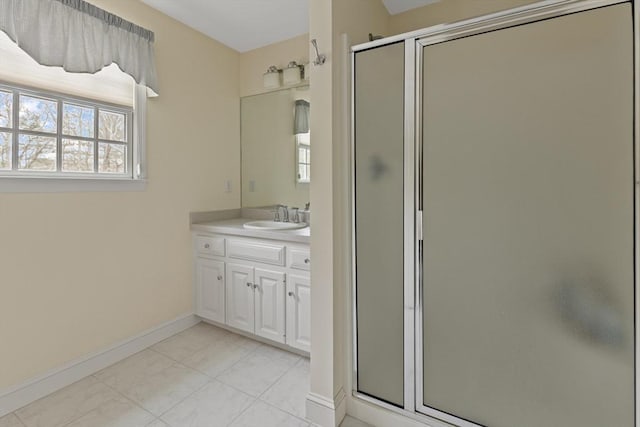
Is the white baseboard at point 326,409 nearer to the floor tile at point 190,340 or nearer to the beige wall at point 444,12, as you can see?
the floor tile at point 190,340

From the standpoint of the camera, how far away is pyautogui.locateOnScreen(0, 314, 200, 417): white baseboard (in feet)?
5.36

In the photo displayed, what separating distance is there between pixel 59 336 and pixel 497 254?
241 centimetres

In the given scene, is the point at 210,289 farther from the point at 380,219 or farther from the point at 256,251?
the point at 380,219

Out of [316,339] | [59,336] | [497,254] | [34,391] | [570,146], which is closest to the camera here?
[570,146]

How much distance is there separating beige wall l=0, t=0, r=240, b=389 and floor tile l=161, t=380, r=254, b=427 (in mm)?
816

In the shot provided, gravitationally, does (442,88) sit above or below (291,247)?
above

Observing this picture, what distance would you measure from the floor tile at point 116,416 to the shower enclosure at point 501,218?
1118mm

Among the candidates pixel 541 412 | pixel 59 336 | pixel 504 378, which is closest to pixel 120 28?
pixel 59 336

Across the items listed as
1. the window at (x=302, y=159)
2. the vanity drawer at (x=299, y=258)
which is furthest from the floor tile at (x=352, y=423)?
the window at (x=302, y=159)

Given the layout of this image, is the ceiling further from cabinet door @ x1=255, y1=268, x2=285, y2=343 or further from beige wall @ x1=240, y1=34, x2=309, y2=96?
cabinet door @ x1=255, y1=268, x2=285, y2=343

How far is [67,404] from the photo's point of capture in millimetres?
1674

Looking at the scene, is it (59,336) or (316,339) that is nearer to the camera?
(316,339)

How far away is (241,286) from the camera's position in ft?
7.52

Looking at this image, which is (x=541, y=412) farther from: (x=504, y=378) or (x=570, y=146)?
(x=570, y=146)
